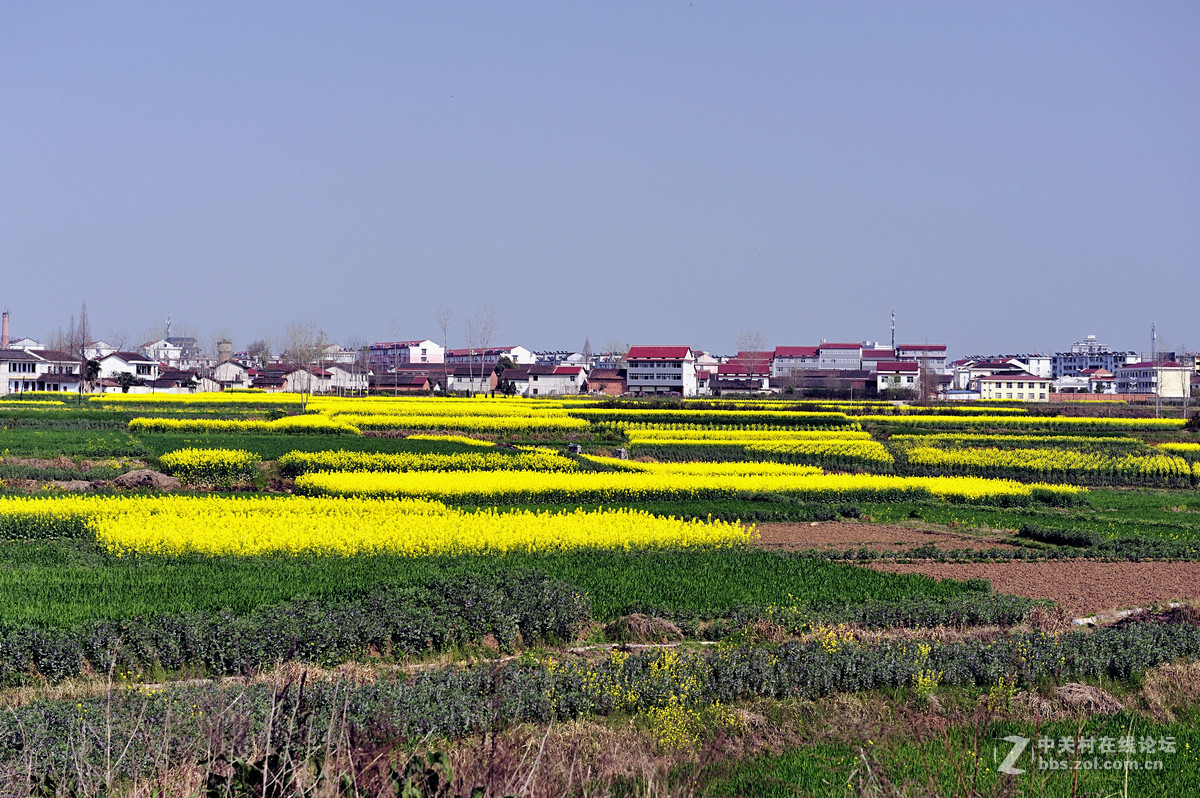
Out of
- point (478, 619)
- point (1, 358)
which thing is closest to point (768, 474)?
point (478, 619)

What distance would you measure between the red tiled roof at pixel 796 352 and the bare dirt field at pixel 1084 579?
101568mm

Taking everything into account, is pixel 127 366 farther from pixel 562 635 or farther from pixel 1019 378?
pixel 562 635

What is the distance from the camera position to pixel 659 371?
95.8m

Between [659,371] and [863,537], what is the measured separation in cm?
7406

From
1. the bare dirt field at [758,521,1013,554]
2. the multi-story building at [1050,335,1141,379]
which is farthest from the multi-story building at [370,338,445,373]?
the bare dirt field at [758,521,1013,554]

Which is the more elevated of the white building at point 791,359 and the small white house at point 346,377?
the white building at point 791,359

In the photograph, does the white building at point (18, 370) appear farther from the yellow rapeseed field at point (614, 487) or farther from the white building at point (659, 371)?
the yellow rapeseed field at point (614, 487)

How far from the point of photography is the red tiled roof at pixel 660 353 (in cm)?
9538

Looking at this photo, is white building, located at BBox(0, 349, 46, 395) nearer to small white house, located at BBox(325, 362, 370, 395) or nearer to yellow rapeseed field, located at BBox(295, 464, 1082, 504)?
small white house, located at BBox(325, 362, 370, 395)

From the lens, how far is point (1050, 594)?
16.2 meters

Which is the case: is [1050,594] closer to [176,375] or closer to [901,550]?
[901,550]

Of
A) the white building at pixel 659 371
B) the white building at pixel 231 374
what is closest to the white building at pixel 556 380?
the white building at pixel 659 371

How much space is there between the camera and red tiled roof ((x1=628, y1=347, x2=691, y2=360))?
95.4 meters

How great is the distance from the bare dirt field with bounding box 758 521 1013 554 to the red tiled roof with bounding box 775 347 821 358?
3836 inches
